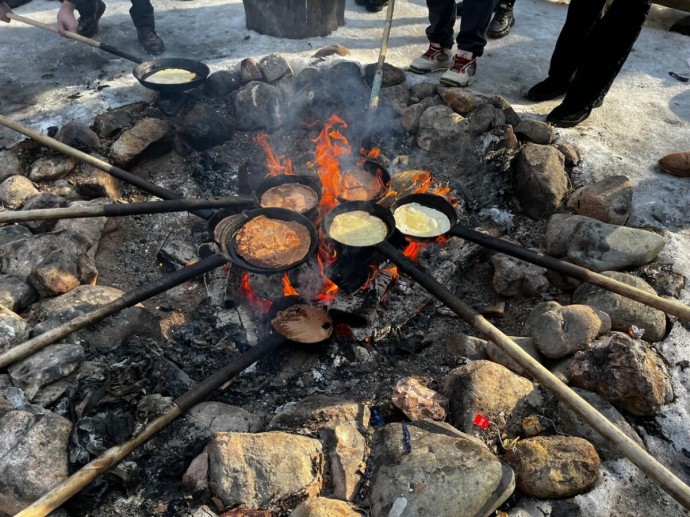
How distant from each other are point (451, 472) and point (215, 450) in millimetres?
1558

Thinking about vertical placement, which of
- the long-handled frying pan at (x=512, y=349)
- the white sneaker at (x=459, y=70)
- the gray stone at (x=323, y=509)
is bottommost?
the gray stone at (x=323, y=509)

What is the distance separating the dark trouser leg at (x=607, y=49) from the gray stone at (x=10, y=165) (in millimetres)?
7009

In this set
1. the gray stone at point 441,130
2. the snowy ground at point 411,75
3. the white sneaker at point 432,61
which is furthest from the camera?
the white sneaker at point 432,61

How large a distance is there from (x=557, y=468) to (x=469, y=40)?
221 inches

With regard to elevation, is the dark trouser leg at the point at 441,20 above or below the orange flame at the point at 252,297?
above

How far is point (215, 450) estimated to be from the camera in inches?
121

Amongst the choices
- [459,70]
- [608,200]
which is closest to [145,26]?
[459,70]

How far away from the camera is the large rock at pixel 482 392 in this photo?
134 inches

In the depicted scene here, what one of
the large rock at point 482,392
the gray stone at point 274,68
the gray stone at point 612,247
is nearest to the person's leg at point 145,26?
the gray stone at point 274,68

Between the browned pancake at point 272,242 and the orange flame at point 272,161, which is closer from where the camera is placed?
the browned pancake at point 272,242

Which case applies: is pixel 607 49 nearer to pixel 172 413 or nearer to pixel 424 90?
pixel 424 90

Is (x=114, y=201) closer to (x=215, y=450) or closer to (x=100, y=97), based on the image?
(x=100, y=97)

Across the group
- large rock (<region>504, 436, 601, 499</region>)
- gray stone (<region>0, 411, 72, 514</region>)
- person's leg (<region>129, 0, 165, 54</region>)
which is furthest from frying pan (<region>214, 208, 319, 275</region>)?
person's leg (<region>129, 0, 165, 54</region>)

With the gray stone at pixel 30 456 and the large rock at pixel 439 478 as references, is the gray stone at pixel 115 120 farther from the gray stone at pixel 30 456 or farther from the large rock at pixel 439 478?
the large rock at pixel 439 478
